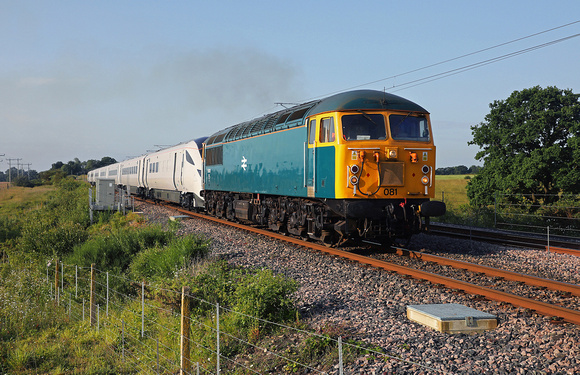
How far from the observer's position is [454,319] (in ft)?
19.5

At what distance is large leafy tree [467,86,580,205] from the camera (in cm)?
1916

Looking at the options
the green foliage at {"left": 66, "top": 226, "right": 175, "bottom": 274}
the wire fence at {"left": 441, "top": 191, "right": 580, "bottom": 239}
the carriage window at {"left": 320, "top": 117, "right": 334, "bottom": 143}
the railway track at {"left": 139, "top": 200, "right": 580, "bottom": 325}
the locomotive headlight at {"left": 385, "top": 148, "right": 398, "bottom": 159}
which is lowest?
the green foliage at {"left": 66, "top": 226, "right": 175, "bottom": 274}

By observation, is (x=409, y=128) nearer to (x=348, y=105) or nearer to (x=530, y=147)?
(x=348, y=105)

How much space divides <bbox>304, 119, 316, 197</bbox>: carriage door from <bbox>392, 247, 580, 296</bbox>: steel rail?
2749 mm

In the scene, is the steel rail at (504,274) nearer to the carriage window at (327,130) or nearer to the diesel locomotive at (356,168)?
the diesel locomotive at (356,168)

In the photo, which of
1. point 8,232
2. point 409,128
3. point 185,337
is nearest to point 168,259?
point 185,337

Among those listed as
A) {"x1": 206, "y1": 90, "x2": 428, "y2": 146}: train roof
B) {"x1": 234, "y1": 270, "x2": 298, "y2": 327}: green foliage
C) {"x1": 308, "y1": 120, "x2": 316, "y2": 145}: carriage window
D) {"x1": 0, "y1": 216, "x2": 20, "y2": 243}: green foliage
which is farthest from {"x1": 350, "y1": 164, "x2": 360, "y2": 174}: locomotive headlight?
{"x1": 0, "y1": 216, "x2": 20, "y2": 243}: green foliage

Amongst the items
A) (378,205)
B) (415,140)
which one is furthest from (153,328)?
(415,140)

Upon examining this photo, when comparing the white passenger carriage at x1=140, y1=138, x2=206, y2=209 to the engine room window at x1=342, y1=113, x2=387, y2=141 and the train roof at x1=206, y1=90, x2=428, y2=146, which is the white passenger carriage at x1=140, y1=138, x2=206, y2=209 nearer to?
the train roof at x1=206, y1=90, x2=428, y2=146

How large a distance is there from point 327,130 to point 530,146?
1343cm

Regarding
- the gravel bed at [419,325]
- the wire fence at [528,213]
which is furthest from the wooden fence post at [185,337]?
the wire fence at [528,213]

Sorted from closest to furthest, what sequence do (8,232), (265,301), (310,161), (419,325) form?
(419,325), (265,301), (310,161), (8,232)

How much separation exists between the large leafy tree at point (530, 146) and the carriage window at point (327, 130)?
1151cm

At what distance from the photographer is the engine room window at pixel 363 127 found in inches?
440
